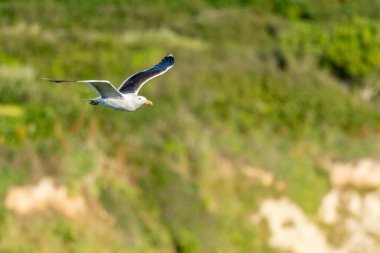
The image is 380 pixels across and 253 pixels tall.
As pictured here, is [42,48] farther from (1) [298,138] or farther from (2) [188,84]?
(1) [298,138]

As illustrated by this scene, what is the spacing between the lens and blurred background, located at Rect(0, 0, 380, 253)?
29.9 m

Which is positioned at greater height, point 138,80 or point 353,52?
point 353,52

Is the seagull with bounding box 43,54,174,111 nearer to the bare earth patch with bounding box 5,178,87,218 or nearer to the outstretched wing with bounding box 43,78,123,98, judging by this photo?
the outstretched wing with bounding box 43,78,123,98

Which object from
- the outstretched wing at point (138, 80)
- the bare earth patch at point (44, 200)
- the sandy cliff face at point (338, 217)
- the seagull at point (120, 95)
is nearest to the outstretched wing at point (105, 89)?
the seagull at point (120, 95)

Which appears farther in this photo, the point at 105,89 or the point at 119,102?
the point at 119,102

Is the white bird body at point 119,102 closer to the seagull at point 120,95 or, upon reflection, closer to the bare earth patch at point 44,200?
the seagull at point 120,95

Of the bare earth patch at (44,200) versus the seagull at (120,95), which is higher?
the seagull at (120,95)

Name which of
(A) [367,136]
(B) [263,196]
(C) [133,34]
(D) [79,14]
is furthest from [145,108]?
(D) [79,14]

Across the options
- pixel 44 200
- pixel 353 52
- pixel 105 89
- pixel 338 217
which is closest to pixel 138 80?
pixel 105 89

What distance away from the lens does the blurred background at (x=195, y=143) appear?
29.9 m

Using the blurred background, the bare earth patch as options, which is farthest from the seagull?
the bare earth patch

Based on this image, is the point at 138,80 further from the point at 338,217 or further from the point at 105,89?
the point at 338,217

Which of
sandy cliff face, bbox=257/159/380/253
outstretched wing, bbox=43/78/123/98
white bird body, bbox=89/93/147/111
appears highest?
outstretched wing, bbox=43/78/123/98

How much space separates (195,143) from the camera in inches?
1458
